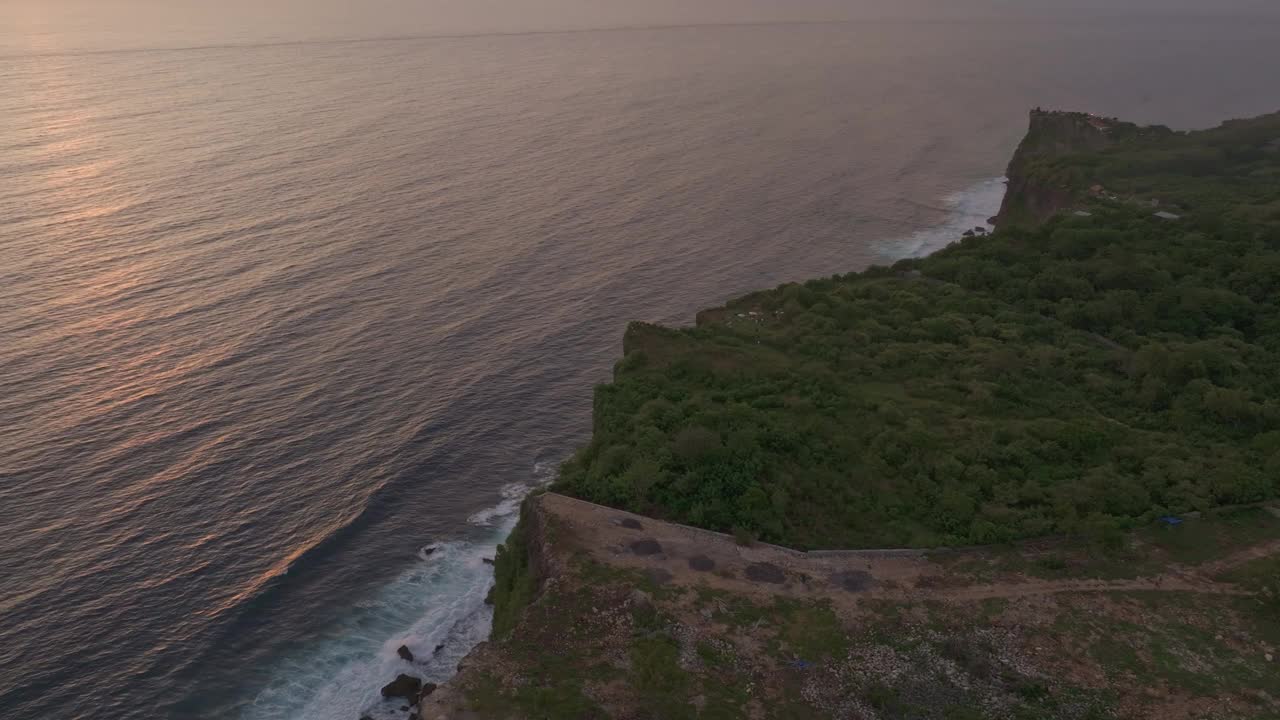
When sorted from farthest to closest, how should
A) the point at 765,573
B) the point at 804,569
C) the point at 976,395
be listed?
1. the point at 976,395
2. the point at 804,569
3. the point at 765,573

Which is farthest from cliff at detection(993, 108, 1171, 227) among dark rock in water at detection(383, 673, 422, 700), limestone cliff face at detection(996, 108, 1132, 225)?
dark rock in water at detection(383, 673, 422, 700)

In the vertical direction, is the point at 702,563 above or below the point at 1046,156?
below

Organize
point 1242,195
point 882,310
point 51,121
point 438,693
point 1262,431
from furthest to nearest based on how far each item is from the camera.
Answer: point 51,121, point 1242,195, point 882,310, point 1262,431, point 438,693

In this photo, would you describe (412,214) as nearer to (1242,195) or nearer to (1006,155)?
(1242,195)

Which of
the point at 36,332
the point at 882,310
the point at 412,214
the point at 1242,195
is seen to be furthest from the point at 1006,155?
the point at 36,332

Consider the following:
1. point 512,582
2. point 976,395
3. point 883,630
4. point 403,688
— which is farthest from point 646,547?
point 976,395

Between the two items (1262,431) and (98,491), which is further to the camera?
(98,491)

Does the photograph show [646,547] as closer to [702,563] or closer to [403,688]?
[702,563]
